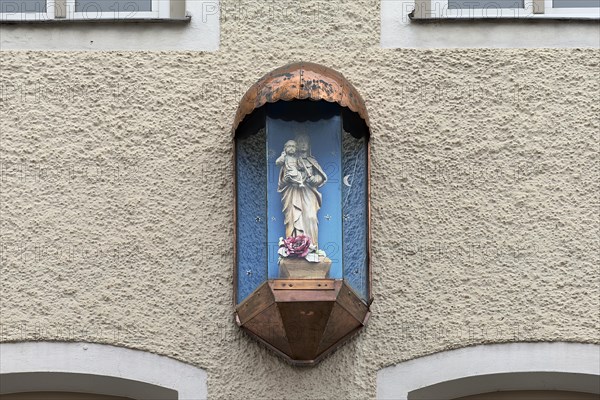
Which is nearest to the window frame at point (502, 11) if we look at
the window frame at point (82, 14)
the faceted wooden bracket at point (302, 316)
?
Result: the window frame at point (82, 14)

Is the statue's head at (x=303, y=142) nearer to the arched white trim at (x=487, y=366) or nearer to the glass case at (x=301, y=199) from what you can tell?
the glass case at (x=301, y=199)

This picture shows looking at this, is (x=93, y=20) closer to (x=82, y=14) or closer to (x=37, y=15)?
(x=82, y=14)

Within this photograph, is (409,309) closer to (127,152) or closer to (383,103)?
(383,103)

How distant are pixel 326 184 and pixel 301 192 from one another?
0.13m

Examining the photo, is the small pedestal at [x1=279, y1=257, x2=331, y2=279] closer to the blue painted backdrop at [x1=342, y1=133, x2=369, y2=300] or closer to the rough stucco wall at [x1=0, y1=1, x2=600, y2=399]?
the blue painted backdrop at [x1=342, y1=133, x2=369, y2=300]

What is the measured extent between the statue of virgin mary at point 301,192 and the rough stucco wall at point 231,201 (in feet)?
1.51

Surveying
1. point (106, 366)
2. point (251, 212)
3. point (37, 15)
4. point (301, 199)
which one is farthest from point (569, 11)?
point (106, 366)

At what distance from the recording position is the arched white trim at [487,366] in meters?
7.46

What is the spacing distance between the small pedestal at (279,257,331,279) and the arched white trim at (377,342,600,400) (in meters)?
0.66

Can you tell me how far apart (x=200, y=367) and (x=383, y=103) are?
61.0 inches

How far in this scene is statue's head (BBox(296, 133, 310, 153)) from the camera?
7309mm

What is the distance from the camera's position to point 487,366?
24.5ft

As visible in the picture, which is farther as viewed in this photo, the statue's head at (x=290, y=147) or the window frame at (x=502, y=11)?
the window frame at (x=502, y=11)

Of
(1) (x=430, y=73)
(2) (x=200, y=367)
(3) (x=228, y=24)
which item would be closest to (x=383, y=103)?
(1) (x=430, y=73)
